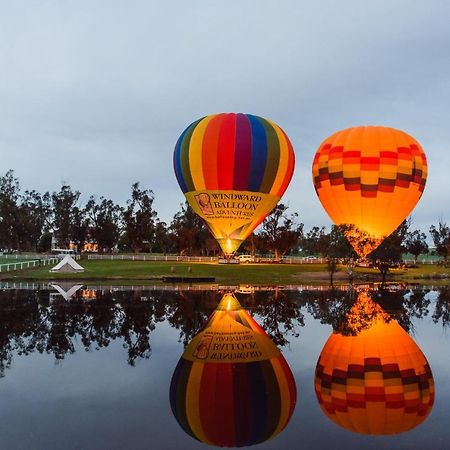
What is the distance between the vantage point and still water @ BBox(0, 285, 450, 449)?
757 cm

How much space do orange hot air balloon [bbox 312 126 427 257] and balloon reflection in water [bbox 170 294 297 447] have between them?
3206cm

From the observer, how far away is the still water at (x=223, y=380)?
757 cm

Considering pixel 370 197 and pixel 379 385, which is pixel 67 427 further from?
pixel 370 197

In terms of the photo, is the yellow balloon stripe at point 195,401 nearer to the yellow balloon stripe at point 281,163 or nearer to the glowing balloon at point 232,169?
the glowing balloon at point 232,169

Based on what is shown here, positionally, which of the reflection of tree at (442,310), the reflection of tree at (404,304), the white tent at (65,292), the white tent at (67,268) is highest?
the white tent at (67,268)

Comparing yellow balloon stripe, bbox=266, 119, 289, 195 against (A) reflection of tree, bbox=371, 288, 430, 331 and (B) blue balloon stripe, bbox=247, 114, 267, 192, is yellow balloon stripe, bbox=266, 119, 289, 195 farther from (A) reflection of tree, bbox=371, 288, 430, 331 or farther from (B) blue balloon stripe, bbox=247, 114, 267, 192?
(A) reflection of tree, bbox=371, 288, 430, 331

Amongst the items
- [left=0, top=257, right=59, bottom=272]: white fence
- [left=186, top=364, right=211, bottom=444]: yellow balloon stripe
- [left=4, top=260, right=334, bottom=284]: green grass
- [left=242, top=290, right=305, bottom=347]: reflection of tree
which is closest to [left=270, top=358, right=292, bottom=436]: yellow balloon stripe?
[left=186, top=364, right=211, bottom=444]: yellow balloon stripe

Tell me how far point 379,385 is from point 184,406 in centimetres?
388

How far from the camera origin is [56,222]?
8706 cm

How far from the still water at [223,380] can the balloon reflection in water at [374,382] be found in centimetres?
3

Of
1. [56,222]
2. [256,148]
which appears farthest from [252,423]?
[56,222]

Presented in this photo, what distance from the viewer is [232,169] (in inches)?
1444

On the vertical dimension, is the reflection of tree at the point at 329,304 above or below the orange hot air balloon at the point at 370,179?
below

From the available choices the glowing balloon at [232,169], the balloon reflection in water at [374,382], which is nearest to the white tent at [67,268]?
the glowing balloon at [232,169]
